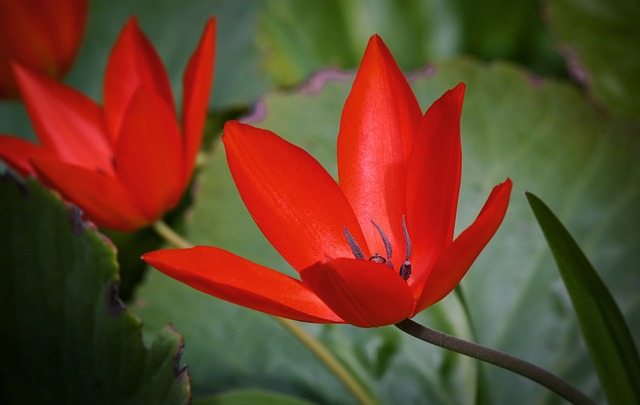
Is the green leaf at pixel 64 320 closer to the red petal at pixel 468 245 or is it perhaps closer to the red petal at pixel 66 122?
the red petal at pixel 66 122

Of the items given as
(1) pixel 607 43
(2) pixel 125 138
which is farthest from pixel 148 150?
(1) pixel 607 43

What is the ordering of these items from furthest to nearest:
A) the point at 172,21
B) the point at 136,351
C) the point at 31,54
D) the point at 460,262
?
1. the point at 172,21
2. the point at 31,54
3. the point at 136,351
4. the point at 460,262

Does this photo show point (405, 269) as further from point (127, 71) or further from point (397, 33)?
point (397, 33)

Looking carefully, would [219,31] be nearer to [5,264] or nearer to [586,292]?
[5,264]

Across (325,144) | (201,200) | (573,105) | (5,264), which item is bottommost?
(5,264)

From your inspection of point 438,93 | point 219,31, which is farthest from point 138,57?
point 219,31

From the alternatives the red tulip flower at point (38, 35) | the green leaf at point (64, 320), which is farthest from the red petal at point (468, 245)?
the red tulip flower at point (38, 35)
